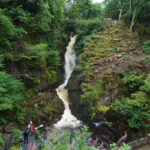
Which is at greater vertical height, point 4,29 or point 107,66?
point 4,29

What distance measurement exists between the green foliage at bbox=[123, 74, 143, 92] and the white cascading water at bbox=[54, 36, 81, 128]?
5.26 m

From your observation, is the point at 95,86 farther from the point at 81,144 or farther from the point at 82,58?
the point at 81,144

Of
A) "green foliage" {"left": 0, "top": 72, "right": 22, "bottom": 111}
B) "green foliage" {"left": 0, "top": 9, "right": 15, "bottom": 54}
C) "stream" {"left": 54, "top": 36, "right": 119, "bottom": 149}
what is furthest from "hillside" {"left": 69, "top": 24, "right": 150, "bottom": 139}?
"green foliage" {"left": 0, "top": 9, "right": 15, "bottom": 54}

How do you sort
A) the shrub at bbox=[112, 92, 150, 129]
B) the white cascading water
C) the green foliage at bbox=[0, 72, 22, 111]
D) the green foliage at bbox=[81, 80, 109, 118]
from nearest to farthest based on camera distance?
the green foliage at bbox=[0, 72, 22, 111] < the shrub at bbox=[112, 92, 150, 129] < the green foliage at bbox=[81, 80, 109, 118] < the white cascading water

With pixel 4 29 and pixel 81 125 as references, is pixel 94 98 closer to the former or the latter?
pixel 81 125

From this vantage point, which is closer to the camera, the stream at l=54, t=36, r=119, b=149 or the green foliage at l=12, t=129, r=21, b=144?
the green foliage at l=12, t=129, r=21, b=144

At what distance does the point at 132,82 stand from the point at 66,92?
725cm

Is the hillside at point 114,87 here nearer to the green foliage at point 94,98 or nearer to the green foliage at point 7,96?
the green foliage at point 94,98

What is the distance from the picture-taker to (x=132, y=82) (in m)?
9.12

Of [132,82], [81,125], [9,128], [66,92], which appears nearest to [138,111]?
[132,82]

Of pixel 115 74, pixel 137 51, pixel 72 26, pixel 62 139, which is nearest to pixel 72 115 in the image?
pixel 115 74

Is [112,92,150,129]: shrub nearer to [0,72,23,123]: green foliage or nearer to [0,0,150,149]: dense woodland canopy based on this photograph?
[0,0,150,149]: dense woodland canopy

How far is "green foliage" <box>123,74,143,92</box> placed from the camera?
8.94 metres

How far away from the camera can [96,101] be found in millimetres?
9516
